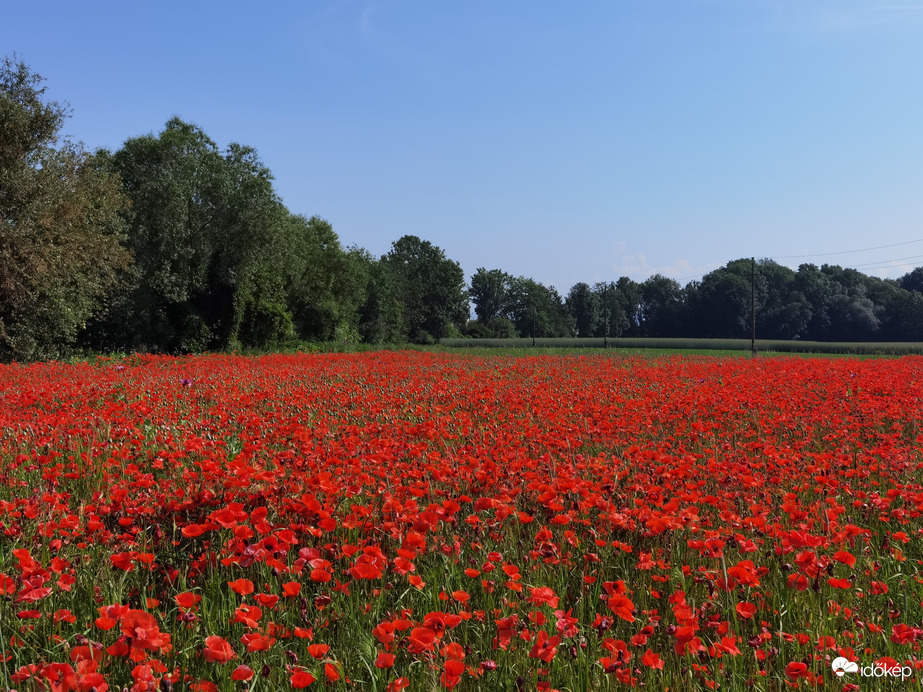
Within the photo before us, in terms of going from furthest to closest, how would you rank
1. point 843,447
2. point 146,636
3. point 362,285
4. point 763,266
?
1. point 763,266
2. point 362,285
3. point 843,447
4. point 146,636

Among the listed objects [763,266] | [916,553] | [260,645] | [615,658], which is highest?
[763,266]

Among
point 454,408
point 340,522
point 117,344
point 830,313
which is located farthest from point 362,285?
point 830,313

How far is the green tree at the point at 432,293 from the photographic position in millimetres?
89062

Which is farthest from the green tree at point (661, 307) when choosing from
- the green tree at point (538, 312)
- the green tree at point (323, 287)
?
the green tree at point (323, 287)

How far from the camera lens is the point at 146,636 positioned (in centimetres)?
190

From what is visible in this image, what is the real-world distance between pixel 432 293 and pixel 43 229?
224ft

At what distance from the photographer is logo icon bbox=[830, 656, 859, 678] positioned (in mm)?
2176

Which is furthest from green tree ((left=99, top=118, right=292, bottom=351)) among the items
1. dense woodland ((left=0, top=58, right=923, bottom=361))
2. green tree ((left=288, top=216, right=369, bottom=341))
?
green tree ((left=288, top=216, right=369, bottom=341))

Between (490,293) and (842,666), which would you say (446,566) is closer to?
(842,666)

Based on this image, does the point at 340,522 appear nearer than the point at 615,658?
No

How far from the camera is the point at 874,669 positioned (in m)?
2.38

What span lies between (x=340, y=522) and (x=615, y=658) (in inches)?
68.0

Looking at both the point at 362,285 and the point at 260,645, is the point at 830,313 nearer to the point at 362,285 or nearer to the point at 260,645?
the point at 362,285

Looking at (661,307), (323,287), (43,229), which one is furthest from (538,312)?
(43,229)
